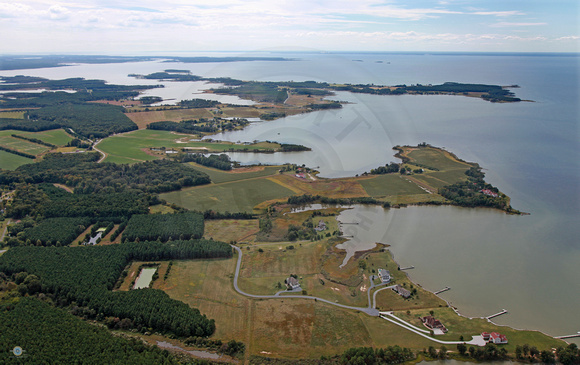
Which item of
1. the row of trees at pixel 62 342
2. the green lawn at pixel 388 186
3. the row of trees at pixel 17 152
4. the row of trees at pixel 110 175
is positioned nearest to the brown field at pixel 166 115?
the row of trees at pixel 17 152

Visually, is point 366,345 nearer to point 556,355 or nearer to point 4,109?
point 556,355

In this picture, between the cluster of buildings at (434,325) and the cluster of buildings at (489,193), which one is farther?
the cluster of buildings at (489,193)

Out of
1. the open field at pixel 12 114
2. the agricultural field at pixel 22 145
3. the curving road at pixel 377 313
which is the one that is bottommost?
the curving road at pixel 377 313

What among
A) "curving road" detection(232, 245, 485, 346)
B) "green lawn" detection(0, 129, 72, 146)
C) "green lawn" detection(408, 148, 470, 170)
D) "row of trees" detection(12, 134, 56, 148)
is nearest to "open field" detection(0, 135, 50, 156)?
"row of trees" detection(12, 134, 56, 148)

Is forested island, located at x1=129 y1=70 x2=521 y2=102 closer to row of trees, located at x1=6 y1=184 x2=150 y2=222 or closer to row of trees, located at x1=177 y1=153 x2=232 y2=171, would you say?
row of trees, located at x1=177 y1=153 x2=232 y2=171

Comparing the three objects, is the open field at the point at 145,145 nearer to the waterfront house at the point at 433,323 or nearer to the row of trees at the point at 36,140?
the row of trees at the point at 36,140
